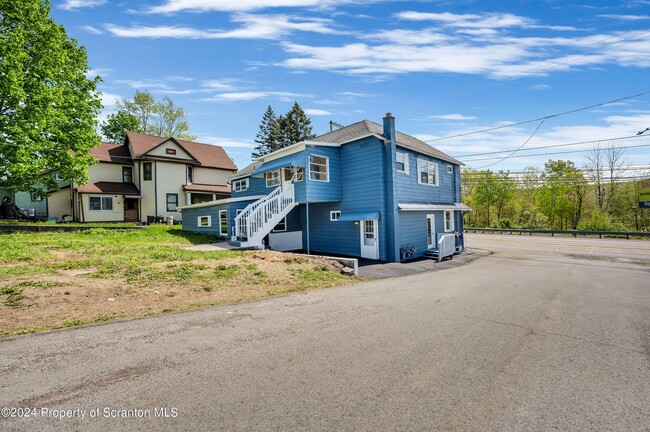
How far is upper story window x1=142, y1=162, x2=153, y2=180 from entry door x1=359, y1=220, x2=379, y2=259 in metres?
22.3

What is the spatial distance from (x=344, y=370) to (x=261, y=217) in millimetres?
13285

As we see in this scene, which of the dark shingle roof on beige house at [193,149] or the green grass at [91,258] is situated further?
the dark shingle roof on beige house at [193,149]

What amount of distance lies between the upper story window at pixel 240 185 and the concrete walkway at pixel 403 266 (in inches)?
473

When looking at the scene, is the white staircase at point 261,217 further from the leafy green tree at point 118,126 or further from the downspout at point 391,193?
the leafy green tree at point 118,126

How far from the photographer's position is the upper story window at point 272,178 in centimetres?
2033

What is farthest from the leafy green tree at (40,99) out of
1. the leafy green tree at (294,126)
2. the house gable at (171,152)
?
the leafy green tree at (294,126)

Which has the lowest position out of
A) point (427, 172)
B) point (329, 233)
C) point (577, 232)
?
point (577, 232)

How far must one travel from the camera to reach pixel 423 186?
744 inches

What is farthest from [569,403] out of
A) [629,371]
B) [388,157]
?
[388,157]

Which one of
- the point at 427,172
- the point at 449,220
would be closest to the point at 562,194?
the point at 449,220

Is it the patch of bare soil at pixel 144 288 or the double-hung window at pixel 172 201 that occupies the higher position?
the double-hung window at pixel 172 201

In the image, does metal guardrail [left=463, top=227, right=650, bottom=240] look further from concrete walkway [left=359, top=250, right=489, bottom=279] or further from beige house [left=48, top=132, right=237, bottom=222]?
beige house [left=48, top=132, right=237, bottom=222]

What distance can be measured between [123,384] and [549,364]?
552cm

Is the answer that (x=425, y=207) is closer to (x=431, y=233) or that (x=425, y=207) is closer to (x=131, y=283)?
(x=431, y=233)
